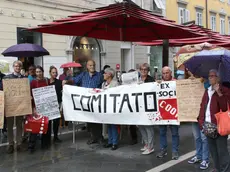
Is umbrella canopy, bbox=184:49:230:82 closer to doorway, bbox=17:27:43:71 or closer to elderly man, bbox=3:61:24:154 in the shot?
elderly man, bbox=3:61:24:154

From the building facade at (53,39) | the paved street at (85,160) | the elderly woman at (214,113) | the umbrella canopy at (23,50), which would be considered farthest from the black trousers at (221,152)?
the building facade at (53,39)

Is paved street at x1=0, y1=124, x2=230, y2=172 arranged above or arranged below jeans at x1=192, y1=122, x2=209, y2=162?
below

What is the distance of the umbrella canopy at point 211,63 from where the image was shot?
476 centimetres

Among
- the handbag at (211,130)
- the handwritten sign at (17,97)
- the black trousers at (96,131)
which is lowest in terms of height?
the black trousers at (96,131)

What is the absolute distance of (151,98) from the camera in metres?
6.38

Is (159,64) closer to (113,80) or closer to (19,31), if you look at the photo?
(19,31)

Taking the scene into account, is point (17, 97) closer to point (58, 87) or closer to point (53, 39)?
point (58, 87)

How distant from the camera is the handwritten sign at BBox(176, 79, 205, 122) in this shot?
5738 millimetres

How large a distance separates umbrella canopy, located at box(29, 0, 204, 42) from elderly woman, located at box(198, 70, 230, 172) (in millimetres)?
2469

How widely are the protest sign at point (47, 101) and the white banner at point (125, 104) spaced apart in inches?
8.5

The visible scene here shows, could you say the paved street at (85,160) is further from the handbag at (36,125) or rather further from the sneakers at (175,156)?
the handbag at (36,125)

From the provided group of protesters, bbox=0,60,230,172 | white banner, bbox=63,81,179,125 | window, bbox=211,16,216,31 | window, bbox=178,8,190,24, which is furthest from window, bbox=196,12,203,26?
white banner, bbox=63,81,179,125

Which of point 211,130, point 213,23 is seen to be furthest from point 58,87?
point 213,23

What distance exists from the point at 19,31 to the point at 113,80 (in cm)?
823
